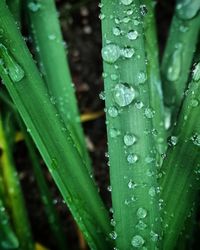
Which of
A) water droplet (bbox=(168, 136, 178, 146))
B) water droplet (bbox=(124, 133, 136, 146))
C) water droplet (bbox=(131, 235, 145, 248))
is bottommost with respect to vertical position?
water droplet (bbox=(131, 235, 145, 248))

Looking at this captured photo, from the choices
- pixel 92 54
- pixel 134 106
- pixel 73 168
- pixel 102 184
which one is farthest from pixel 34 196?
pixel 134 106

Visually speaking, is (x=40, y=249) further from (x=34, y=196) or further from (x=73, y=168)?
(x=73, y=168)

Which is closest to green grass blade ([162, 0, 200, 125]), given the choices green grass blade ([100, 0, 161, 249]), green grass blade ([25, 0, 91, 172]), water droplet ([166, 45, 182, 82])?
water droplet ([166, 45, 182, 82])

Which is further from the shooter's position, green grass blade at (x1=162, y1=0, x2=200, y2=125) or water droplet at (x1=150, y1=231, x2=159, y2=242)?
green grass blade at (x1=162, y1=0, x2=200, y2=125)

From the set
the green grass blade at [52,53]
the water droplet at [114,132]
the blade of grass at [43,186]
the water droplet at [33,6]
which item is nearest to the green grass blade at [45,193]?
the blade of grass at [43,186]

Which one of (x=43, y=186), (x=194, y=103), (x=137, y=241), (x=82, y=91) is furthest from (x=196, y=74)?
(x=82, y=91)

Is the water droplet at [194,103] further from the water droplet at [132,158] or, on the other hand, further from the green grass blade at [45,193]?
the green grass blade at [45,193]

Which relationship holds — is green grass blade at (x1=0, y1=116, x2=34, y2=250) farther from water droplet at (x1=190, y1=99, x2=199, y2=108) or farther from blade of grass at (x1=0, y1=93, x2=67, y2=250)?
water droplet at (x1=190, y1=99, x2=199, y2=108)
